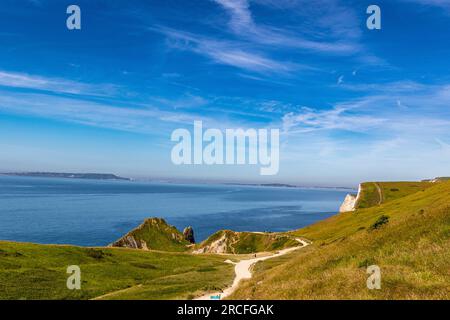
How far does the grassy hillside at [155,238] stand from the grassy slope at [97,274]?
66111 millimetres

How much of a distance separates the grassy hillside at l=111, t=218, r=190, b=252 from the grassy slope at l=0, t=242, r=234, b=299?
2603 inches

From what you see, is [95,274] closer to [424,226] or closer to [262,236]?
[424,226]

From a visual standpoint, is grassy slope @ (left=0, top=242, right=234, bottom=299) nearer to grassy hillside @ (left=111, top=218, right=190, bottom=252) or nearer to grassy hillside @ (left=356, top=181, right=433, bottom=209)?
grassy hillside @ (left=111, top=218, right=190, bottom=252)

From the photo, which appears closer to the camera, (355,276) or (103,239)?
(355,276)

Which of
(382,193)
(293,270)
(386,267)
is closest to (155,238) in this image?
(382,193)

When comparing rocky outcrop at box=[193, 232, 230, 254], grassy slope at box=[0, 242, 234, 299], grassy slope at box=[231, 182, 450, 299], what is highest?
grassy slope at box=[231, 182, 450, 299]

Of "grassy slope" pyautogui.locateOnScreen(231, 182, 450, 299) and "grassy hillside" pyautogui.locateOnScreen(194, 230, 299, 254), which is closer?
"grassy slope" pyautogui.locateOnScreen(231, 182, 450, 299)

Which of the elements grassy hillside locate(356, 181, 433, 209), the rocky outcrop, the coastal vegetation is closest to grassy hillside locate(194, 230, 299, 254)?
the rocky outcrop

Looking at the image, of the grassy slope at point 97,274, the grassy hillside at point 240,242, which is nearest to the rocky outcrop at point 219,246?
the grassy hillside at point 240,242

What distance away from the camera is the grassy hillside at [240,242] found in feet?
418

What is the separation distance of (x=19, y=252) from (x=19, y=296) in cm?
2509

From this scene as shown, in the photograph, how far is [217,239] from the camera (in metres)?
141

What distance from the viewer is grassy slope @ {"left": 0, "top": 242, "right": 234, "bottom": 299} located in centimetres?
3791
